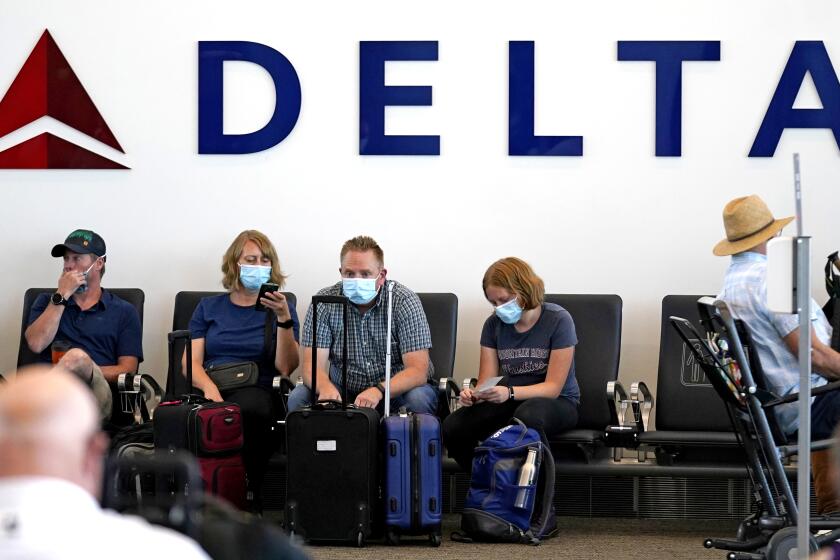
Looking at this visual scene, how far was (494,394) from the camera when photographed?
203 inches

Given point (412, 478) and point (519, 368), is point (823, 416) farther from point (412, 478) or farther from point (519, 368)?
point (412, 478)

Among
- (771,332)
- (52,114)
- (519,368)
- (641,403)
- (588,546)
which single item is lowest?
(588,546)

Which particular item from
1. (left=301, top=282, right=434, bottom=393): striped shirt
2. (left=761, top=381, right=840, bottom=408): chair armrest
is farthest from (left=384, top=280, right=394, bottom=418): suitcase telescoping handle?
(left=761, top=381, right=840, bottom=408): chair armrest

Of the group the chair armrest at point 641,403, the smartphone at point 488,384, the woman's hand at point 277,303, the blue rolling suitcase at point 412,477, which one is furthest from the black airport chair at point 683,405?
the woman's hand at point 277,303

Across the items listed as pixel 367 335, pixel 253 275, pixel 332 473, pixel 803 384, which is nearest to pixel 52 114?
pixel 253 275

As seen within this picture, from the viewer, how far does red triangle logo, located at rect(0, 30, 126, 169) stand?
622cm

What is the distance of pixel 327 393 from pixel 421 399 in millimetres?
393

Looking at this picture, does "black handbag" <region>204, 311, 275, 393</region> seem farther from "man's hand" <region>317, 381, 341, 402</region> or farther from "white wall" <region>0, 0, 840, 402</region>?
"white wall" <region>0, 0, 840, 402</region>

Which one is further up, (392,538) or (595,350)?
(595,350)

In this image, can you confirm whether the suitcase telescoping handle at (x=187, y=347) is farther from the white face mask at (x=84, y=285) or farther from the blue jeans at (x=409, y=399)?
the white face mask at (x=84, y=285)

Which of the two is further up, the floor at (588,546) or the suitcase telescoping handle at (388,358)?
the suitcase telescoping handle at (388,358)

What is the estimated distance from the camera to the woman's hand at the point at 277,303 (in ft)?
18.1

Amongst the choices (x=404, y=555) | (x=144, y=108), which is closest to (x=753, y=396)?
(x=404, y=555)

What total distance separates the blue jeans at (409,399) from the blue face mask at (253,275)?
58cm
